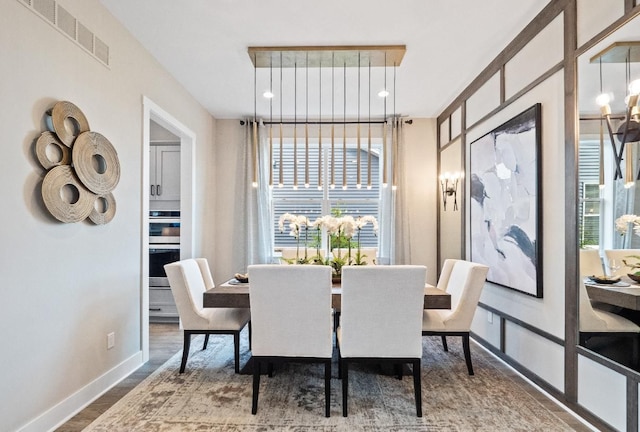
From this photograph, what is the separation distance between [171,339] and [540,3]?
4.40m

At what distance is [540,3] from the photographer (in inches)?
103

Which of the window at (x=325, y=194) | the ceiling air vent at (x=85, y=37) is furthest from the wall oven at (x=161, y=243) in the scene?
the ceiling air vent at (x=85, y=37)

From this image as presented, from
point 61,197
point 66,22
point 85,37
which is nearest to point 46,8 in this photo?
point 66,22

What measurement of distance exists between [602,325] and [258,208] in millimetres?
4106

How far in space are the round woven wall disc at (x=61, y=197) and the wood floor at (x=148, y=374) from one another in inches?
48.2

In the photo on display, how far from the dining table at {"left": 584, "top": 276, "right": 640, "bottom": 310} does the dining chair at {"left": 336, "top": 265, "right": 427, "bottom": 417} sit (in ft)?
3.13

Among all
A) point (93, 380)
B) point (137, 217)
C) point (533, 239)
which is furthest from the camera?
point (137, 217)

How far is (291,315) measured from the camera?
2350mm

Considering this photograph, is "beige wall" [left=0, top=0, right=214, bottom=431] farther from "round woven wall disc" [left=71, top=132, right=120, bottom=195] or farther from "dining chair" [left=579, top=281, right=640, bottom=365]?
"dining chair" [left=579, top=281, right=640, bottom=365]

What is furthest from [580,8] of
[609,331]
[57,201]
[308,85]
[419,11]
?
[57,201]

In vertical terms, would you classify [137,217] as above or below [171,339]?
above

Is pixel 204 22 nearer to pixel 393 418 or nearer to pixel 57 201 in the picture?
pixel 57 201

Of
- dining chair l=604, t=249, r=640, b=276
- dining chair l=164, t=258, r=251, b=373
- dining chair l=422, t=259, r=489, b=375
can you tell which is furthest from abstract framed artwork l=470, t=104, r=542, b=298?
dining chair l=164, t=258, r=251, b=373

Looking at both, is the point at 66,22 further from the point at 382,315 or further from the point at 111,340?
the point at 382,315
